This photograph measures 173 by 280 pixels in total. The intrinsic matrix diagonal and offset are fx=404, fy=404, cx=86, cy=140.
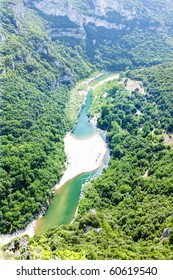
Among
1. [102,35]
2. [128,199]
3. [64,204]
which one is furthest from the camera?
[102,35]

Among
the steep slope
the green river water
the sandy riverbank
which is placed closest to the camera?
the green river water

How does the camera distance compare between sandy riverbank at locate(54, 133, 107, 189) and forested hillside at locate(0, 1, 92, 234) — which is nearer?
forested hillside at locate(0, 1, 92, 234)

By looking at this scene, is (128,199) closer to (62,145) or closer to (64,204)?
(64,204)

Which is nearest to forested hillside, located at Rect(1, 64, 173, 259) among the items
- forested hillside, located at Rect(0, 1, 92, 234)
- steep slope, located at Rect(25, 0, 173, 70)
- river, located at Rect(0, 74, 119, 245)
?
river, located at Rect(0, 74, 119, 245)

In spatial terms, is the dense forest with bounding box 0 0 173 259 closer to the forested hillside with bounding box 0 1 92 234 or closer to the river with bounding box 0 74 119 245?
the forested hillside with bounding box 0 1 92 234

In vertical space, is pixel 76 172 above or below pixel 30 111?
below

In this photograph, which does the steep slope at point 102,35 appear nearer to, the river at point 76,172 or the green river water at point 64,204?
the river at point 76,172

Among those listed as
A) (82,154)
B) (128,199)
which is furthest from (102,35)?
(128,199)

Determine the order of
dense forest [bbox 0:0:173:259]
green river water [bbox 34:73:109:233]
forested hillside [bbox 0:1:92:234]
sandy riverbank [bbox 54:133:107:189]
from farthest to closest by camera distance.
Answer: sandy riverbank [bbox 54:133:107:189], forested hillside [bbox 0:1:92:234], green river water [bbox 34:73:109:233], dense forest [bbox 0:0:173:259]
